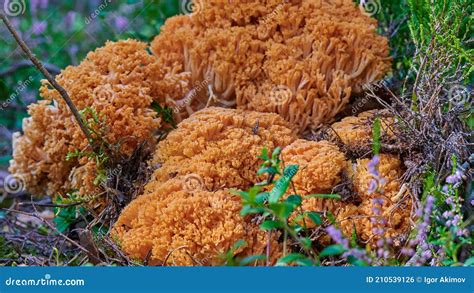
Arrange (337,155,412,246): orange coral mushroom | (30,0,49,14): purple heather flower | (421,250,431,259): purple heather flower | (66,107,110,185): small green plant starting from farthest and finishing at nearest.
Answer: (30,0,49,14): purple heather flower, (66,107,110,185): small green plant, (337,155,412,246): orange coral mushroom, (421,250,431,259): purple heather flower

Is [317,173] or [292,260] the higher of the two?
[292,260]

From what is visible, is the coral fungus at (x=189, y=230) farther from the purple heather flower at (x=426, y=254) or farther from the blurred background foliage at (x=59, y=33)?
the blurred background foliage at (x=59, y=33)

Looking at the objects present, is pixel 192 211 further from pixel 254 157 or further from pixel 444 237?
pixel 444 237

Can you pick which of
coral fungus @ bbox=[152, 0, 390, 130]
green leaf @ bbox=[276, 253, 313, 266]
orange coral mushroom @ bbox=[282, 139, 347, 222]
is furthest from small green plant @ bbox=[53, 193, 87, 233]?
green leaf @ bbox=[276, 253, 313, 266]

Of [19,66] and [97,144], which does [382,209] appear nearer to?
[97,144]

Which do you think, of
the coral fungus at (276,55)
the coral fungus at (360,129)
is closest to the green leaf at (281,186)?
the coral fungus at (360,129)

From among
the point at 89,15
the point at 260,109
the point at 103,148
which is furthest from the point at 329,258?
the point at 89,15

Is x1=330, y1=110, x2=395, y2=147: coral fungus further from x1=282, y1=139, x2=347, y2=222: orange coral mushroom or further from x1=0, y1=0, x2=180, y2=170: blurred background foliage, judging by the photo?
x1=0, y1=0, x2=180, y2=170: blurred background foliage

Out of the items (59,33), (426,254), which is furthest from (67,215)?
(59,33)
